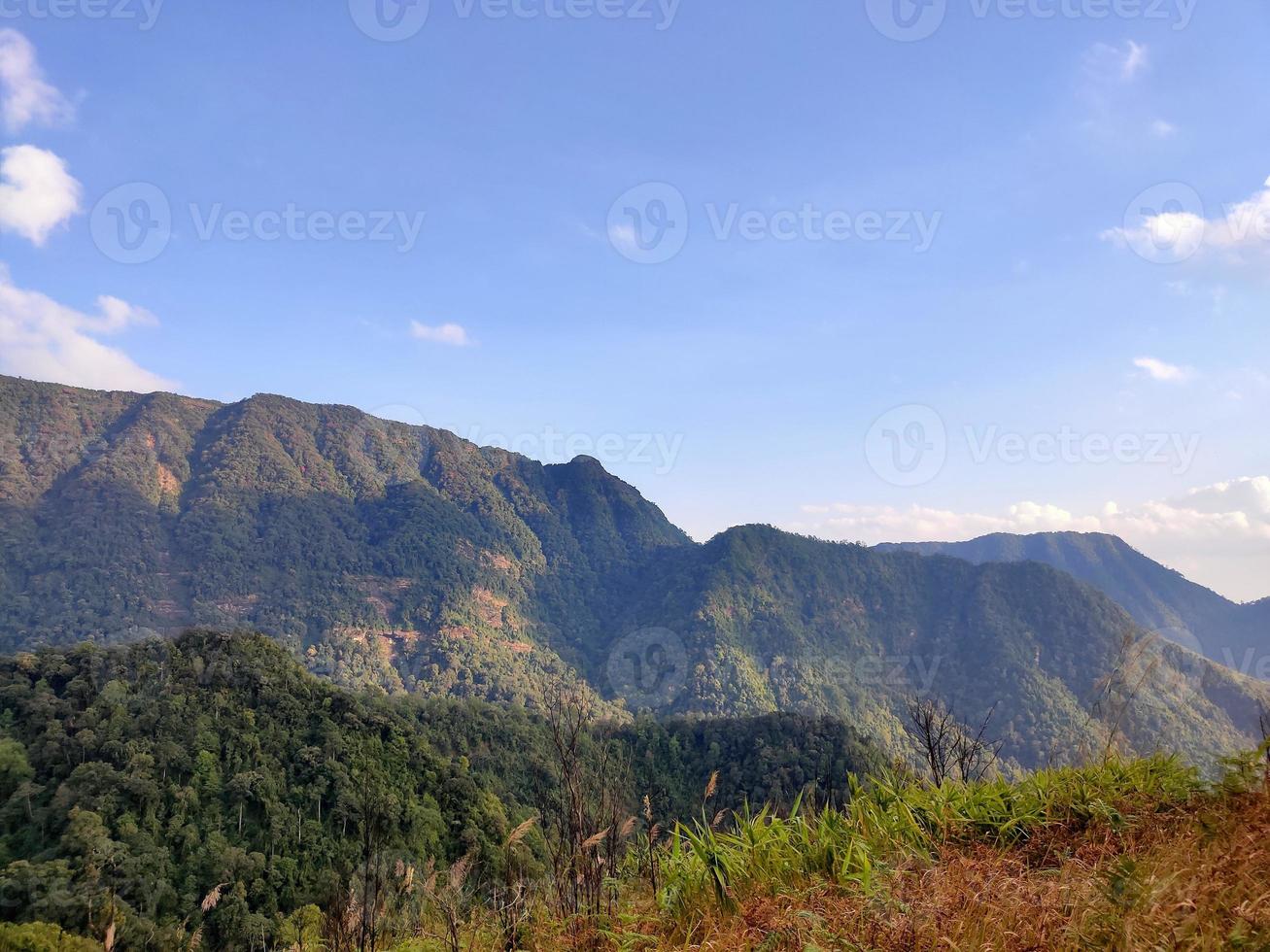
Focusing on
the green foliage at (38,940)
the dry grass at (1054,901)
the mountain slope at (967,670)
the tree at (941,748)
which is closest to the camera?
the dry grass at (1054,901)

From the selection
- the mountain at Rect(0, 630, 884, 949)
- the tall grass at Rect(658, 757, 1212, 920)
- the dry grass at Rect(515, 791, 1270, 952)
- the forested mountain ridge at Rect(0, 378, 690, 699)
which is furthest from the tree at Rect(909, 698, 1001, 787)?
the forested mountain ridge at Rect(0, 378, 690, 699)

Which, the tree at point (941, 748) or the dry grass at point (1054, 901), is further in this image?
the tree at point (941, 748)

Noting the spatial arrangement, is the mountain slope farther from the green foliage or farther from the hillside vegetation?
the green foliage

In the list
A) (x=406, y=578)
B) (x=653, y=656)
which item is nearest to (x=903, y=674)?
(x=653, y=656)

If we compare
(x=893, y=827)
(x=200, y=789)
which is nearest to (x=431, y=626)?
(x=200, y=789)

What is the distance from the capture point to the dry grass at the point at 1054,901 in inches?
102

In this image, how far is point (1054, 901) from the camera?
297 cm

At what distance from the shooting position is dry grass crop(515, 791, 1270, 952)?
2.59 meters

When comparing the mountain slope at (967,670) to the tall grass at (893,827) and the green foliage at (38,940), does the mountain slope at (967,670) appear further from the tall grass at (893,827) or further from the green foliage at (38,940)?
the tall grass at (893,827)

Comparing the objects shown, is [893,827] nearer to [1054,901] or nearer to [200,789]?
[1054,901]

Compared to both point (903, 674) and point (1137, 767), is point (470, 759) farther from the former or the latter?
point (903, 674)

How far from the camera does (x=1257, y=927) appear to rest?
2529 millimetres

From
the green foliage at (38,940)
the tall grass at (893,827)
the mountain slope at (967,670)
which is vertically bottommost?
the mountain slope at (967,670)

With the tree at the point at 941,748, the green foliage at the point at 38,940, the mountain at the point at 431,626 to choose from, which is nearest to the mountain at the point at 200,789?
the green foliage at the point at 38,940
